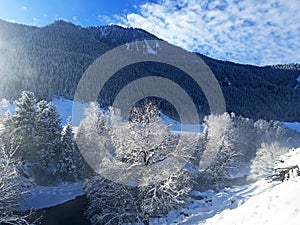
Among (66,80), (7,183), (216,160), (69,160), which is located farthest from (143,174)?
(66,80)

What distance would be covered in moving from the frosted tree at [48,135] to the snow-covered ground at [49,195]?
12.8ft

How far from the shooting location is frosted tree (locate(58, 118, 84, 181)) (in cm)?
4478

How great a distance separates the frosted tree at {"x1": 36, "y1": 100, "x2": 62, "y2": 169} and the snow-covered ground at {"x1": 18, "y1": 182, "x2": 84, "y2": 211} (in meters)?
3.91

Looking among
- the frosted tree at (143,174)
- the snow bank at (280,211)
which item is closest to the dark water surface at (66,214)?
the frosted tree at (143,174)

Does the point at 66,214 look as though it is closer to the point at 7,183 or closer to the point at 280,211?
the point at 7,183

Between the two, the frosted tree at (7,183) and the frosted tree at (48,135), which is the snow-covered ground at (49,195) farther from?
the frosted tree at (7,183)

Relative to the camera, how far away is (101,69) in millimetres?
152875

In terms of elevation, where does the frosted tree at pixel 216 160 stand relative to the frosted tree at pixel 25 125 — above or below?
below

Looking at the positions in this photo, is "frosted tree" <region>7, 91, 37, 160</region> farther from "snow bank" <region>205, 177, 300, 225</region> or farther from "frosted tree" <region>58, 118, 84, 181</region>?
"snow bank" <region>205, 177, 300, 225</region>

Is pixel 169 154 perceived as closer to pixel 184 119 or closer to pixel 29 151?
pixel 29 151

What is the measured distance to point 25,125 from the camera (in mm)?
42219

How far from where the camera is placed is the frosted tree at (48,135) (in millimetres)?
44062

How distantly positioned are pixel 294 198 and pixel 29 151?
3986 cm

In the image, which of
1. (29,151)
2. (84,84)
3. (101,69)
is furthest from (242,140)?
(101,69)
